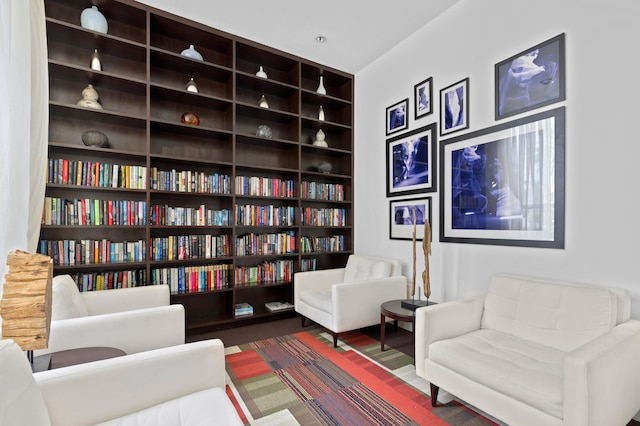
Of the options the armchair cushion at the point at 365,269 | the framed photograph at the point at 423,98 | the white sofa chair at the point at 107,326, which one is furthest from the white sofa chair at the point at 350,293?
the framed photograph at the point at 423,98

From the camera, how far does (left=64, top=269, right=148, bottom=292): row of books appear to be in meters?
2.58

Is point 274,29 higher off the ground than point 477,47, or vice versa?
point 274,29

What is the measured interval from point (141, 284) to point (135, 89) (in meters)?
1.83

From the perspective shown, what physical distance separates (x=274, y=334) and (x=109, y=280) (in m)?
1.56

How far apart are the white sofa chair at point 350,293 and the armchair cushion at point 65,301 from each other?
1769mm

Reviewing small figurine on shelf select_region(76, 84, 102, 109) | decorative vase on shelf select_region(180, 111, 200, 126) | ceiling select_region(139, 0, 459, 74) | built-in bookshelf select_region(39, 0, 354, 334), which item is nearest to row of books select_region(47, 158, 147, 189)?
built-in bookshelf select_region(39, 0, 354, 334)

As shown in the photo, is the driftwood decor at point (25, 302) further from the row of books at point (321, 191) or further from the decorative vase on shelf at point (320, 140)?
the decorative vase on shelf at point (320, 140)

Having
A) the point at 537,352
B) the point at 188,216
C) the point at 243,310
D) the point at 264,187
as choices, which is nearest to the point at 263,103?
the point at 264,187

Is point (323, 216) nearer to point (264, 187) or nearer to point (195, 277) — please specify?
point (264, 187)

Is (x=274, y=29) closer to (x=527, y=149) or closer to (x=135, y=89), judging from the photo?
(x=135, y=89)

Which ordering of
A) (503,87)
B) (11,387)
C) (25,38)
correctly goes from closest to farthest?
(11,387), (25,38), (503,87)

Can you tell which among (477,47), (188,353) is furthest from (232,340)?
(477,47)

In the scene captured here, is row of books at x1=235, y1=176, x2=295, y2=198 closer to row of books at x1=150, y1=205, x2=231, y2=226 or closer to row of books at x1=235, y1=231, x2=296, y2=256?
row of books at x1=150, y1=205, x2=231, y2=226

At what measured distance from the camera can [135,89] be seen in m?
2.88
